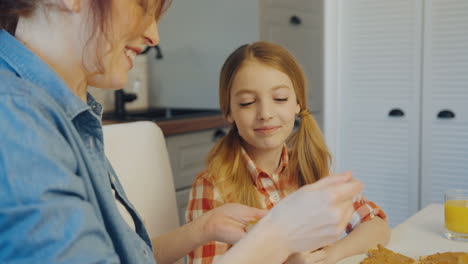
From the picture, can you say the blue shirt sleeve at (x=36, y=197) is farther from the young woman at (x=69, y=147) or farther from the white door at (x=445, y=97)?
the white door at (x=445, y=97)

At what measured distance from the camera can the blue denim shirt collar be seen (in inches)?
24.7

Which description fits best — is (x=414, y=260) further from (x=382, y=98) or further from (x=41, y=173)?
(x=382, y=98)

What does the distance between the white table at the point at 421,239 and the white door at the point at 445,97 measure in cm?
176

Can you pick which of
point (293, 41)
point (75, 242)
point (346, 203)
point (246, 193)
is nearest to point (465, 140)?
point (293, 41)

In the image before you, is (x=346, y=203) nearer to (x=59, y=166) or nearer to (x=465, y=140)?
(x=59, y=166)

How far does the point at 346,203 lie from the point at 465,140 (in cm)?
256

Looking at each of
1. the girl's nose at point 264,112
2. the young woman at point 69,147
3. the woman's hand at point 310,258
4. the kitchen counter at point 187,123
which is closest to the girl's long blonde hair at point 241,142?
the girl's nose at point 264,112

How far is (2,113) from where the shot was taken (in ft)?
1.77

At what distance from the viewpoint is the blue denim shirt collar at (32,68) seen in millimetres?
628

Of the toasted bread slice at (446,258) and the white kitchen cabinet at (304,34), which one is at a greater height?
the white kitchen cabinet at (304,34)

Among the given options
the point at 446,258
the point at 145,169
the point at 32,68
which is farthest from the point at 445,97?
the point at 32,68

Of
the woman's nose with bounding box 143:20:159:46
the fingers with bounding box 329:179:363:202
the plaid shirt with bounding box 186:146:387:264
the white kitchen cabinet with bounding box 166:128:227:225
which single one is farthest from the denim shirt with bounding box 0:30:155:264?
the white kitchen cabinet with bounding box 166:128:227:225

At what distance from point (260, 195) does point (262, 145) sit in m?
0.14

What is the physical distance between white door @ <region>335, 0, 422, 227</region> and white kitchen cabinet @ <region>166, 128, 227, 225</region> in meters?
1.21
